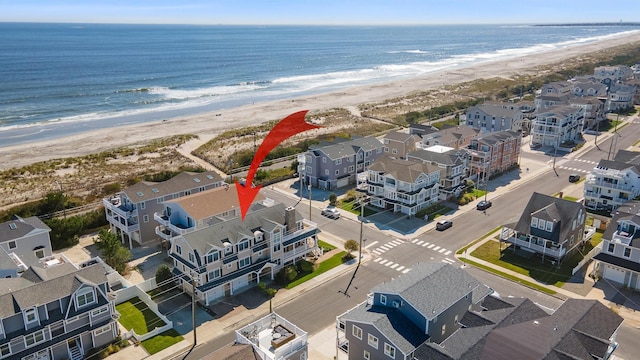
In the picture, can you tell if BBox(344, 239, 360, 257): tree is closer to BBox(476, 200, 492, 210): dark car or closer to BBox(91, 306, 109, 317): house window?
BBox(476, 200, 492, 210): dark car

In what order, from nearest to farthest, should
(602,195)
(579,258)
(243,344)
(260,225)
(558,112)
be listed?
(243,344) < (260,225) < (579,258) < (602,195) < (558,112)

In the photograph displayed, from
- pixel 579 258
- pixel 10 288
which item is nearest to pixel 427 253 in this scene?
pixel 579 258

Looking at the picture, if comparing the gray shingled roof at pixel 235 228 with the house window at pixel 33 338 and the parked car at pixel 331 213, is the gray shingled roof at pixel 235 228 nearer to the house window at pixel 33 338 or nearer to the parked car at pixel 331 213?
the parked car at pixel 331 213

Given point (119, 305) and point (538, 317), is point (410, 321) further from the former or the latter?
point (119, 305)

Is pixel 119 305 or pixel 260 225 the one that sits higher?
pixel 260 225

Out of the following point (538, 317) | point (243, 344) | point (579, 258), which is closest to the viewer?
point (243, 344)

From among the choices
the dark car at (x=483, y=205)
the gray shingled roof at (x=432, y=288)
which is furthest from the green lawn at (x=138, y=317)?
the dark car at (x=483, y=205)

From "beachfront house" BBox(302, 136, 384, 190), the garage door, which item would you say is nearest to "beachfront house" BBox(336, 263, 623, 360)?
the garage door
